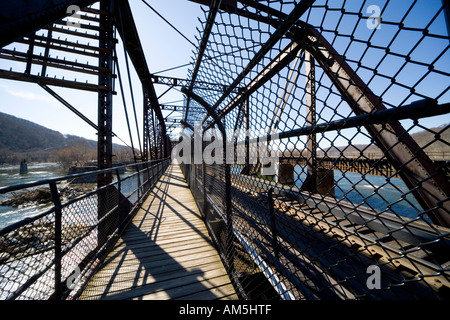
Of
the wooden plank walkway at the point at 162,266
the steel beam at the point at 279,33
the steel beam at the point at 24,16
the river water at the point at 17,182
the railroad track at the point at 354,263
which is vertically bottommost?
the river water at the point at 17,182

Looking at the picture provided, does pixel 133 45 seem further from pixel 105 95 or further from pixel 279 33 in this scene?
pixel 279 33

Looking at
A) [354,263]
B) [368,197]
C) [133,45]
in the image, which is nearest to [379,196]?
[368,197]

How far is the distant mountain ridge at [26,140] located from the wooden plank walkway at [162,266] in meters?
107

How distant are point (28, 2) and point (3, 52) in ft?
15.8

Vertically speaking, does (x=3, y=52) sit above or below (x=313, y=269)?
above

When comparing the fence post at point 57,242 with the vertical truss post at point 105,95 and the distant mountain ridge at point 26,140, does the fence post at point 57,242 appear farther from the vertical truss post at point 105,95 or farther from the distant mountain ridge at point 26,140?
the distant mountain ridge at point 26,140

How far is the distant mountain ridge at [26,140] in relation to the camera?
8156 centimetres

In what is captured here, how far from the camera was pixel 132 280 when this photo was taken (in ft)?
8.30

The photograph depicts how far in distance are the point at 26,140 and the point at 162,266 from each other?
145 meters

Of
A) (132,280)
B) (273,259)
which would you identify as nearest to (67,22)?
(132,280)

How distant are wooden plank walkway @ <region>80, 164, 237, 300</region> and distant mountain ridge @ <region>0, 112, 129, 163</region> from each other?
351 feet

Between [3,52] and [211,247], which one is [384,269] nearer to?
[211,247]

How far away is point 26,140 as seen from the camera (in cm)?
9662

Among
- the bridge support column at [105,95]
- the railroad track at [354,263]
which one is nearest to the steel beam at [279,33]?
the railroad track at [354,263]
